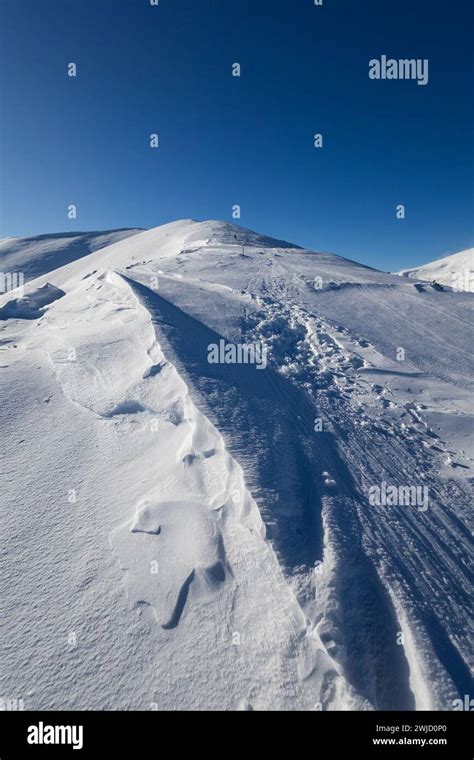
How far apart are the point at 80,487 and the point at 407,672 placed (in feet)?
12.8

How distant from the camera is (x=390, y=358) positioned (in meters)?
7.73

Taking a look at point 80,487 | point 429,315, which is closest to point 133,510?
point 80,487

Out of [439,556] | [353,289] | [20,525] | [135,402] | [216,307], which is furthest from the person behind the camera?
[353,289]

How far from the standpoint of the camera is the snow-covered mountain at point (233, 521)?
111 inches

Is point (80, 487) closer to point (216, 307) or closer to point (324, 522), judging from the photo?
point (324, 522)

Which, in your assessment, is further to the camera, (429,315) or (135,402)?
(429,315)

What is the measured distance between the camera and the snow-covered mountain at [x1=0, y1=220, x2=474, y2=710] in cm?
283

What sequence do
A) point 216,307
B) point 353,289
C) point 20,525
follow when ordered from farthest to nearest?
point 353,289 → point 216,307 → point 20,525
